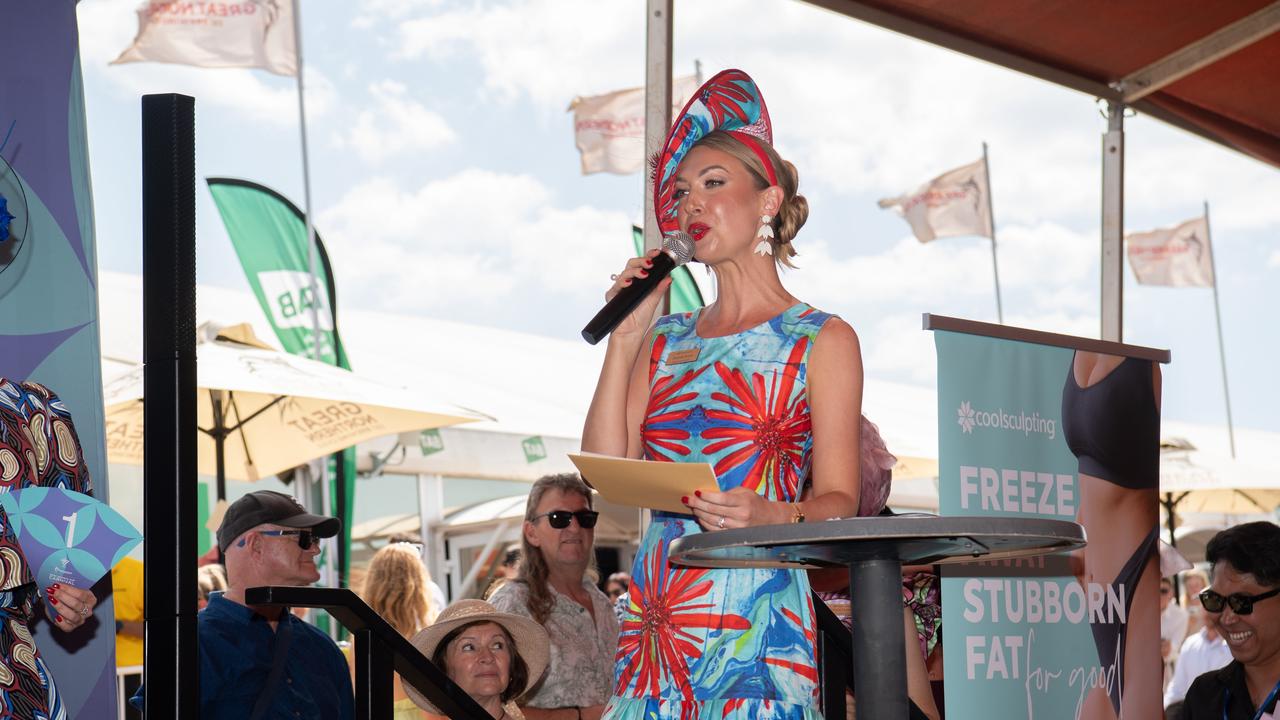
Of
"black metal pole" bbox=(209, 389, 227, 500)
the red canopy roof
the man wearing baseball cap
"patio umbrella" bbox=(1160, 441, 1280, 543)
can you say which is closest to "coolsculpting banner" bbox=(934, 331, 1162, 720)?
the red canopy roof

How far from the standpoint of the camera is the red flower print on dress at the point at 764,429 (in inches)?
71.9

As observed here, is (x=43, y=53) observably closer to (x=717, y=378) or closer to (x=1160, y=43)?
(x=717, y=378)

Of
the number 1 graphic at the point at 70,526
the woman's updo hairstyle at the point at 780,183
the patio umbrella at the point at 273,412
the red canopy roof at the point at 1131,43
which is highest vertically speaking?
the red canopy roof at the point at 1131,43

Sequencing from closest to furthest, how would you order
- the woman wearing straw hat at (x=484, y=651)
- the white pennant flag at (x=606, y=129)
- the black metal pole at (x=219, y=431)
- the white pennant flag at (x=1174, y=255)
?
the woman wearing straw hat at (x=484, y=651) < the black metal pole at (x=219, y=431) < the white pennant flag at (x=606, y=129) < the white pennant flag at (x=1174, y=255)

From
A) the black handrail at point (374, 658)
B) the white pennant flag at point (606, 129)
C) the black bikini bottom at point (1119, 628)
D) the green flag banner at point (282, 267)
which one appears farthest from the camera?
the white pennant flag at point (606, 129)

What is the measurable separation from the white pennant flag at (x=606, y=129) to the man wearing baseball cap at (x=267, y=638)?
1034 centimetres

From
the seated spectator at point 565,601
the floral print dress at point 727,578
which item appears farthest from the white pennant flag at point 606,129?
the floral print dress at point 727,578

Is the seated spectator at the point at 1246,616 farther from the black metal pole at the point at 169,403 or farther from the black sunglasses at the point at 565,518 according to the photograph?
the black metal pole at the point at 169,403

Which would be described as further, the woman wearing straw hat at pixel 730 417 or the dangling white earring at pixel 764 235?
the dangling white earring at pixel 764 235

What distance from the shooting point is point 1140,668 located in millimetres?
3824

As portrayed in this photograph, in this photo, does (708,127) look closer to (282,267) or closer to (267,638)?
(267,638)

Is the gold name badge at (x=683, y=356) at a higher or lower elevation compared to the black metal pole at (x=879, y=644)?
higher

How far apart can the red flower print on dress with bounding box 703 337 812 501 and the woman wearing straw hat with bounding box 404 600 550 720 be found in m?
1.84

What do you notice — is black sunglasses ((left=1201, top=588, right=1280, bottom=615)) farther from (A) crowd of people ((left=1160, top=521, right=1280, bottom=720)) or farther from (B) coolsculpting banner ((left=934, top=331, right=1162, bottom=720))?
(B) coolsculpting banner ((left=934, top=331, right=1162, bottom=720))
